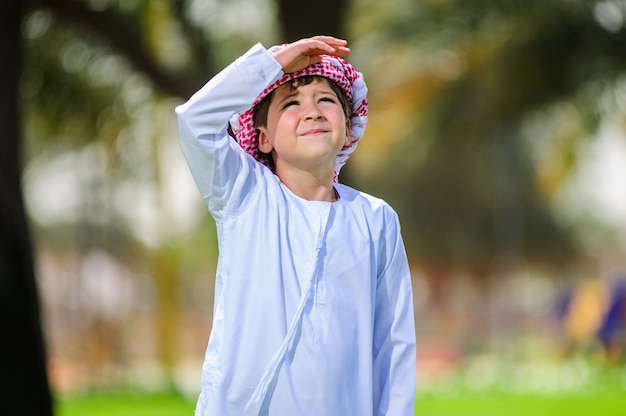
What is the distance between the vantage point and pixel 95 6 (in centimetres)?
1020

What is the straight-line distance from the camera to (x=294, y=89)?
118 inches

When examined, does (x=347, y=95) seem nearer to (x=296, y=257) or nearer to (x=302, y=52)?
(x=302, y=52)

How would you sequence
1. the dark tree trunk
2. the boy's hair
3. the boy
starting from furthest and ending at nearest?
the dark tree trunk < the boy's hair < the boy

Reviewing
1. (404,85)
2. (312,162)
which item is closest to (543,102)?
(404,85)

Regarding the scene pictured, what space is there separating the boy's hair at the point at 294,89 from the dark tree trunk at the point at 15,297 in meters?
4.75

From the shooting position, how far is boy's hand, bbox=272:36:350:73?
2.89 metres

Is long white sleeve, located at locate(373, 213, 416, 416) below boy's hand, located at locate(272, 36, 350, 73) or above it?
below

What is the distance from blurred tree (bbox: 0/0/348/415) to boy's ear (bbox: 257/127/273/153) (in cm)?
474

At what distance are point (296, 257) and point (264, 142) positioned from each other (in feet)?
1.21

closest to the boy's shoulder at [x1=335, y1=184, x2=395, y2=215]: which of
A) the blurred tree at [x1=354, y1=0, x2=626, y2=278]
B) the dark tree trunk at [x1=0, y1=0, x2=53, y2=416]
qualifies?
the dark tree trunk at [x1=0, y1=0, x2=53, y2=416]

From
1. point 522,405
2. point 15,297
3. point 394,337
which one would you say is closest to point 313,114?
point 394,337

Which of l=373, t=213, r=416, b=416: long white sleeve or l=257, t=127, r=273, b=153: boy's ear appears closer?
l=373, t=213, r=416, b=416: long white sleeve

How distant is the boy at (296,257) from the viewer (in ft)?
9.12

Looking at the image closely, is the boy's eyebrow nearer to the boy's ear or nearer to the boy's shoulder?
the boy's ear
